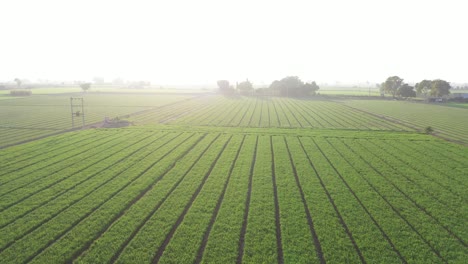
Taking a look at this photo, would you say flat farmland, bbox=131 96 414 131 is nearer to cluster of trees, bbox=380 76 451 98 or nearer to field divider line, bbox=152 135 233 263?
field divider line, bbox=152 135 233 263

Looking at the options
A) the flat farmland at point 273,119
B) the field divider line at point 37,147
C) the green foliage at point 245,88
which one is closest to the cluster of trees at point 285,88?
the green foliage at point 245,88

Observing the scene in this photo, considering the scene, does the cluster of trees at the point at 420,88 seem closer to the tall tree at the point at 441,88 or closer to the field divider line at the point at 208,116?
the tall tree at the point at 441,88

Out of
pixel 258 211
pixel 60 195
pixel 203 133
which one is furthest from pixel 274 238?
pixel 203 133

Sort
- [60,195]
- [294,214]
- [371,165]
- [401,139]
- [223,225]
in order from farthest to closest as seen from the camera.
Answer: [401,139]
[371,165]
[60,195]
[294,214]
[223,225]

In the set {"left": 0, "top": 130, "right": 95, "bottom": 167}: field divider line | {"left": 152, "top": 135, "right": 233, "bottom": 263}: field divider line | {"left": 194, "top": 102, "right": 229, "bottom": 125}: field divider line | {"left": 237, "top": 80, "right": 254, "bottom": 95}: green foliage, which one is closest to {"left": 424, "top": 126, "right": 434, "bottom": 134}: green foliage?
{"left": 152, "top": 135, "right": 233, "bottom": 263}: field divider line

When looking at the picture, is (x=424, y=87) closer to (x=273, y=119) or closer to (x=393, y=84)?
(x=393, y=84)

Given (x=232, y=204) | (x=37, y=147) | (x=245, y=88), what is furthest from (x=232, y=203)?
(x=245, y=88)

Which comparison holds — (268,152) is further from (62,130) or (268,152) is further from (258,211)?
(62,130)
